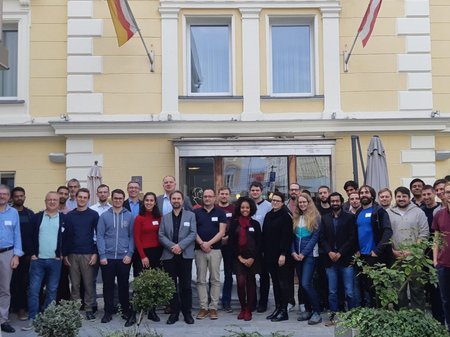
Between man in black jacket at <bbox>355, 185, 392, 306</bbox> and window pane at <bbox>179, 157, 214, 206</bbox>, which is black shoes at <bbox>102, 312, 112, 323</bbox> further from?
window pane at <bbox>179, 157, 214, 206</bbox>

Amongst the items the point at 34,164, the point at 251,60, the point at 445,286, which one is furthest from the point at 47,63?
the point at 445,286

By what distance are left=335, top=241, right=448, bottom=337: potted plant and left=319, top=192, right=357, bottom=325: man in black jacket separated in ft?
6.12

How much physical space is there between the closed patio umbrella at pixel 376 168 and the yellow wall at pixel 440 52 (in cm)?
310

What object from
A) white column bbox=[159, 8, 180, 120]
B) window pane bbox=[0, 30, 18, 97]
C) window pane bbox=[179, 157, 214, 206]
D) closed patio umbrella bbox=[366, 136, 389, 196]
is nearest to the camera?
closed patio umbrella bbox=[366, 136, 389, 196]

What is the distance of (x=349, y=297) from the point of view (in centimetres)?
809

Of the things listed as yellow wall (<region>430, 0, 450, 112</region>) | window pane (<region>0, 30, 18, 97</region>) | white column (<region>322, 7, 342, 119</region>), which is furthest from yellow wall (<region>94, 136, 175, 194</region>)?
yellow wall (<region>430, 0, 450, 112</region>)

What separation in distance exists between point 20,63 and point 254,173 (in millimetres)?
5711

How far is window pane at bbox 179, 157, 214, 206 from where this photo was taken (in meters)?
12.8

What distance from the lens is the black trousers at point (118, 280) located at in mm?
8438

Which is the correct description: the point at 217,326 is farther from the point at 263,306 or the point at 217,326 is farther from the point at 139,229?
the point at 139,229

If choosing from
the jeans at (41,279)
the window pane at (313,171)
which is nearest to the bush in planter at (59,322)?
the jeans at (41,279)

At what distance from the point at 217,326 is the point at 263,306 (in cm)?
107

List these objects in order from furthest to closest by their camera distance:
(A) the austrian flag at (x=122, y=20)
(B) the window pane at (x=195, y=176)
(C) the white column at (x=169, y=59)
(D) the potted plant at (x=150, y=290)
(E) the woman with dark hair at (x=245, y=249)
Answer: (C) the white column at (x=169, y=59), (B) the window pane at (x=195, y=176), (A) the austrian flag at (x=122, y=20), (E) the woman with dark hair at (x=245, y=249), (D) the potted plant at (x=150, y=290)

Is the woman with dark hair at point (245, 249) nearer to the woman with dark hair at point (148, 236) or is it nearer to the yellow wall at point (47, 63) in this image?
the woman with dark hair at point (148, 236)
